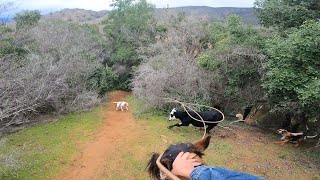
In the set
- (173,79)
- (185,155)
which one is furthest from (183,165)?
(173,79)

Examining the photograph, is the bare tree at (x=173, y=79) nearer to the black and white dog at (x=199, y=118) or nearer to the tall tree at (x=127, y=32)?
the black and white dog at (x=199, y=118)

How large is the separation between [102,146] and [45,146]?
2.16 m

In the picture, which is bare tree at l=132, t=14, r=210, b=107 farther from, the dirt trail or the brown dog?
the brown dog

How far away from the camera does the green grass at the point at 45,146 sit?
1034 cm

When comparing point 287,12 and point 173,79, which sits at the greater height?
point 287,12

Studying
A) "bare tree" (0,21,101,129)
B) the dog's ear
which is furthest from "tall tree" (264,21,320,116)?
the dog's ear

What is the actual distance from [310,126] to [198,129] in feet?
16.5

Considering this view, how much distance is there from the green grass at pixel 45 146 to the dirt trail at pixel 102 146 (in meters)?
0.35

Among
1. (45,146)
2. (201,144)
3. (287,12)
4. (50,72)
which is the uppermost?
(287,12)

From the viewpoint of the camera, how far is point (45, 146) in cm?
1319

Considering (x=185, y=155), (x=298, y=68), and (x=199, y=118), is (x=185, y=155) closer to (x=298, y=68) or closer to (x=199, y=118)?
(x=298, y=68)

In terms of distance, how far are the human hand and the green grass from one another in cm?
823

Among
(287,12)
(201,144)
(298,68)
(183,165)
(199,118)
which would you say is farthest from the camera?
(287,12)

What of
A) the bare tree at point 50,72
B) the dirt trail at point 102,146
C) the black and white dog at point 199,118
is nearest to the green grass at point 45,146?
the dirt trail at point 102,146
